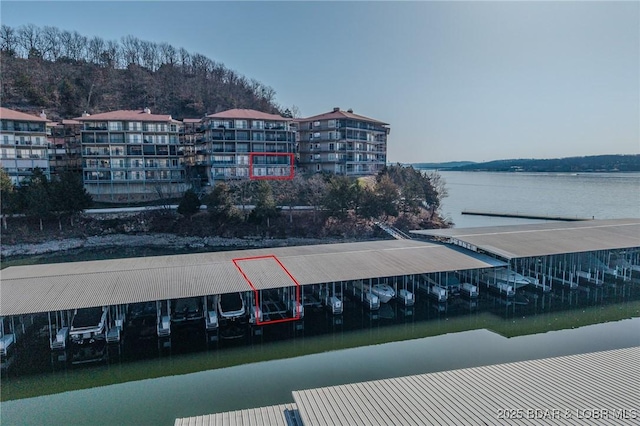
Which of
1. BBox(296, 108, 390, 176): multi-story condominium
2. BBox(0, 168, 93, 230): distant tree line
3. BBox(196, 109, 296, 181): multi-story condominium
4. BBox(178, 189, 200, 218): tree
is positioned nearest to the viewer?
BBox(0, 168, 93, 230): distant tree line

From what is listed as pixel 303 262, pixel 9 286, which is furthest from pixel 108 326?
pixel 303 262

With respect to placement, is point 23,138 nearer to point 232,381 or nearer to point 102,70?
point 102,70

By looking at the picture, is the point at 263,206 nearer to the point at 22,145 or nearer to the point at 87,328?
the point at 87,328

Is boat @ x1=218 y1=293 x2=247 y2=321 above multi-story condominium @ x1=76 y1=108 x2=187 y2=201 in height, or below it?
below

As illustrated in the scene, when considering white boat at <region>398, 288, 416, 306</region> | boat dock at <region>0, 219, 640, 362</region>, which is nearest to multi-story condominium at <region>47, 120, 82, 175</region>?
boat dock at <region>0, 219, 640, 362</region>

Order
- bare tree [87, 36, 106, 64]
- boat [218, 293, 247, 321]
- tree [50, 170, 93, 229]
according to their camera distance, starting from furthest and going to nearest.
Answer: bare tree [87, 36, 106, 64] → tree [50, 170, 93, 229] → boat [218, 293, 247, 321]

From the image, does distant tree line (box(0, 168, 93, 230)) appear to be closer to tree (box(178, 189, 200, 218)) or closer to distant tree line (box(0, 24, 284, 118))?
tree (box(178, 189, 200, 218))
